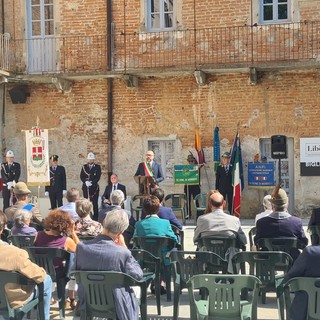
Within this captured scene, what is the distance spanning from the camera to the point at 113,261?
6.48 metres

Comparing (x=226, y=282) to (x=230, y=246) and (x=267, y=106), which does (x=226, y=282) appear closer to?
(x=230, y=246)

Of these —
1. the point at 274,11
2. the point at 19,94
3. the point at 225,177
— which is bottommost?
the point at 225,177

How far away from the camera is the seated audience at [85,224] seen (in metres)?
8.88

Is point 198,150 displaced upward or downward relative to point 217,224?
upward

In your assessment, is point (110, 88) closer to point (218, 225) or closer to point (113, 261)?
point (218, 225)

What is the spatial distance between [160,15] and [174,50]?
3.70 feet

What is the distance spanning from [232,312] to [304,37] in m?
12.2

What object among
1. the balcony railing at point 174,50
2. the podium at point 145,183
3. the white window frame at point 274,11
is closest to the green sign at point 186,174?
the podium at point 145,183

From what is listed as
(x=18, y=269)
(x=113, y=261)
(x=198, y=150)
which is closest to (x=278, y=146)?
(x=198, y=150)

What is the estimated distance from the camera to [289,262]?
24.7 ft

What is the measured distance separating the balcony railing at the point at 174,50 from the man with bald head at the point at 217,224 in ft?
29.6

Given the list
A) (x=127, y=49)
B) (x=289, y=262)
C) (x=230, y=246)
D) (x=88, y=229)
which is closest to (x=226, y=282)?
(x=289, y=262)

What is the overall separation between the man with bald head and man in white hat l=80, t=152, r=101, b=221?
9304mm

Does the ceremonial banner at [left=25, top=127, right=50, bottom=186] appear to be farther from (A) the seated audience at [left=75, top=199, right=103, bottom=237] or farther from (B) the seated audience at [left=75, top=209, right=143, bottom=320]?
(B) the seated audience at [left=75, top=209, right=143, bottom=320]
